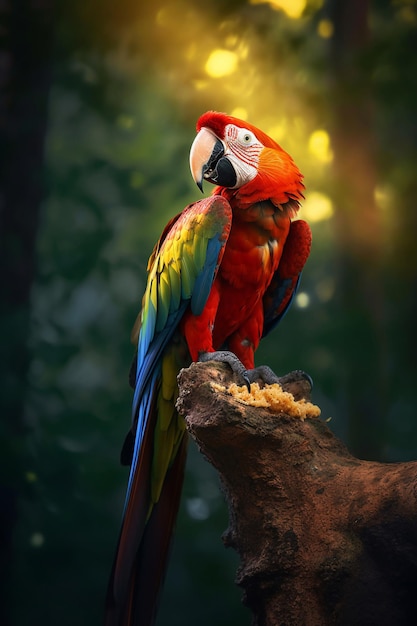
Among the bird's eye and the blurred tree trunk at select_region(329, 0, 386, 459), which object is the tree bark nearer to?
the bird's eye

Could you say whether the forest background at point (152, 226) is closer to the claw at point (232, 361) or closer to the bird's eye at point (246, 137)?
the bird's eye at point (246, 137)

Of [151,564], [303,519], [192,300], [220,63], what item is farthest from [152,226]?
[303,519]

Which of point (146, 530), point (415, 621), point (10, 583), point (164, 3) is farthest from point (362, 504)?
point (164, 3)

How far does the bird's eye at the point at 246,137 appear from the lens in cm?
198

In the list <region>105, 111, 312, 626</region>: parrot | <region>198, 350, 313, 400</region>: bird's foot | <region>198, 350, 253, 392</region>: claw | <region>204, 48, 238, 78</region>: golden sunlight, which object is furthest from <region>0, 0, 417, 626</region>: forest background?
<region>198, 350, 253, 392</region>: claw

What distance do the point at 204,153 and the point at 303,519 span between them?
1123 mm

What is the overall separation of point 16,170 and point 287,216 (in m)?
1.76

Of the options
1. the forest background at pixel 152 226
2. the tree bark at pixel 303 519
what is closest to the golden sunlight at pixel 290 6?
the forest background at pixel 152 226

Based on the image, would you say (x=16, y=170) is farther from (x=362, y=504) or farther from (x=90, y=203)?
(x=362, y=504)

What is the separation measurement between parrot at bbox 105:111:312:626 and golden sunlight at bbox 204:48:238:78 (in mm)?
1392

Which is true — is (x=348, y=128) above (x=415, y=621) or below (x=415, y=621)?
above

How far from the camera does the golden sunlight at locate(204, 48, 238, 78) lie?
326cm

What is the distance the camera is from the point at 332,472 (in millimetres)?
1574

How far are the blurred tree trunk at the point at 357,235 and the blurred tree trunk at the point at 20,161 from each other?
1505 mm
